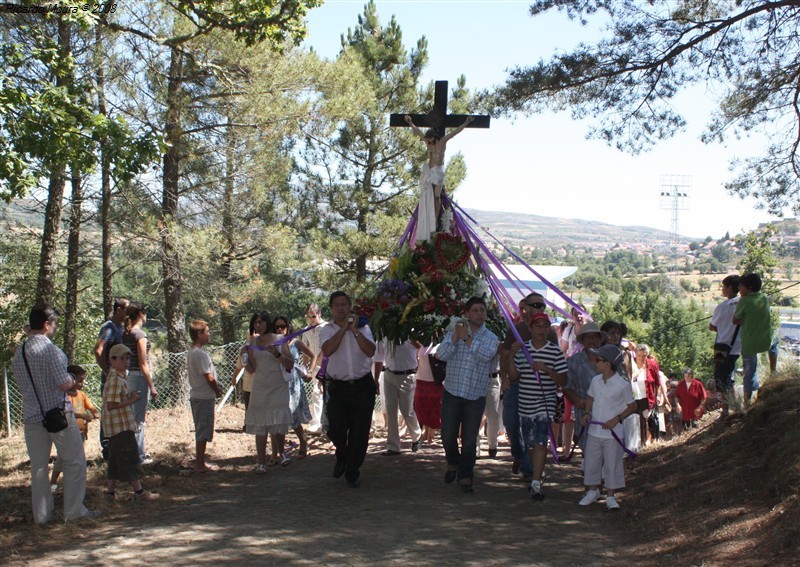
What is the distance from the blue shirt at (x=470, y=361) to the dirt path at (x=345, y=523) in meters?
0.96

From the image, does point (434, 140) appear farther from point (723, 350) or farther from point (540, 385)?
point (723, 350)

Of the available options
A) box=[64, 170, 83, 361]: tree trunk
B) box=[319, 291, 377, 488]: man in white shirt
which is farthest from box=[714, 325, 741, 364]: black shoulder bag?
box=[64, 170, 83, 361]: tree trunk

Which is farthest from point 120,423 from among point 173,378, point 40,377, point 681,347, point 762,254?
point 681,347

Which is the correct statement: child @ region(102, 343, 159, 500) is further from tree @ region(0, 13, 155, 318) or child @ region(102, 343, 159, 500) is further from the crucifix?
the crucifix

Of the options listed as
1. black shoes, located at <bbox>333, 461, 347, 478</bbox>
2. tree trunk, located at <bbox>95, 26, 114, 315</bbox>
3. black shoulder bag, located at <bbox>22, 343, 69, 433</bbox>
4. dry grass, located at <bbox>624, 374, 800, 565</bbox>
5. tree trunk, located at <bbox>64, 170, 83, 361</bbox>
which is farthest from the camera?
tree trunk, located at <bbox>64, 170, 83, 361</bbox>

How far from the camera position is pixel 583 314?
9.24 m

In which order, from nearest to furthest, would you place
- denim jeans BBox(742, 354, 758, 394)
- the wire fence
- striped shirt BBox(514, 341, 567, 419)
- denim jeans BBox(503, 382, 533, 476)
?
striped shirt BBox(514, 341, 567, 419)
denim jeans BBox(503, 382, 533, 476)
denim jeans BBox(742, 354, 758, 394)
the wire fence

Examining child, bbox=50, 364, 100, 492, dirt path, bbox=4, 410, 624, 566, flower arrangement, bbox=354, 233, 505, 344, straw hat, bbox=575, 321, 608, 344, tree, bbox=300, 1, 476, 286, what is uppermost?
tree, bbox=300, 1, 476, 286

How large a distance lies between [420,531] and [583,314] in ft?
12.7

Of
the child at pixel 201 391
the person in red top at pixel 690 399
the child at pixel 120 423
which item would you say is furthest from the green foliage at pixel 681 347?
the child at pixel 120 423

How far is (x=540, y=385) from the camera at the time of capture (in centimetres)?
732

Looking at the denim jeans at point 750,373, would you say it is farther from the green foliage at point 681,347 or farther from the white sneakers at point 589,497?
the green foliage at point 681,347

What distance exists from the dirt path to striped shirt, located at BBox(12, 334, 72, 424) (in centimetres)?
97

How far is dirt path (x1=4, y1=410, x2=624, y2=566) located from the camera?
18.6 feet
